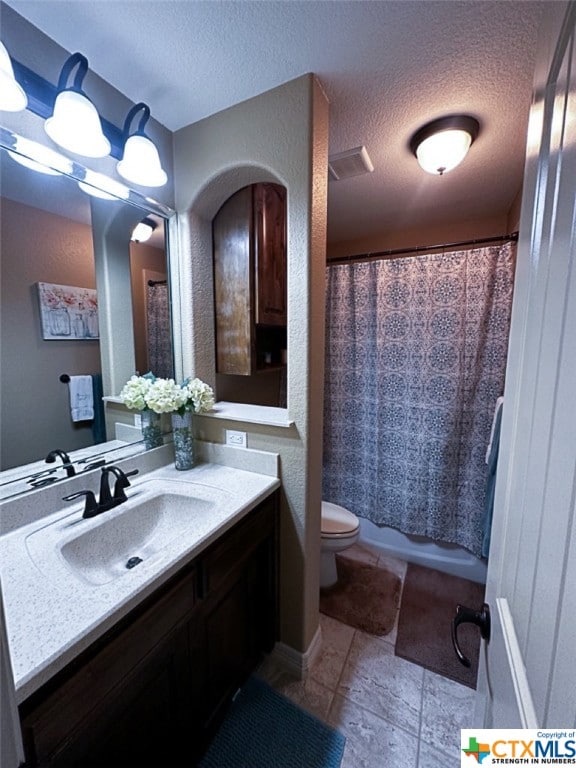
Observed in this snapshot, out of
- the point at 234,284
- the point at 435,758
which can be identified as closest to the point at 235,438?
the point at 234,284

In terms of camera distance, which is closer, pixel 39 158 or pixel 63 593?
pixel 63 593

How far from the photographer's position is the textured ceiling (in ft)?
2.99

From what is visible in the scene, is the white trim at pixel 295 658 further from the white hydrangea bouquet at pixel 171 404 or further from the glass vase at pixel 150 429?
the glass vase at pixel 150 429

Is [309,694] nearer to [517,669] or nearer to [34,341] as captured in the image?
[517,669]

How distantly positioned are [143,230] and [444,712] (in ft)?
7.91

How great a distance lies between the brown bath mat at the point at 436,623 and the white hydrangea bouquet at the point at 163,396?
1554 mm

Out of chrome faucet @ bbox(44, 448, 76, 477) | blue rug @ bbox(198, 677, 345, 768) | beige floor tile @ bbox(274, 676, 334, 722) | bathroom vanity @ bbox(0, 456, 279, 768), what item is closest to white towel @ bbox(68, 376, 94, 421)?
chrome faucet @ bbox(44, 448, 76, 477)

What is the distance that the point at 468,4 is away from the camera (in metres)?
0.89

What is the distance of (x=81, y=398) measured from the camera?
1171 mm

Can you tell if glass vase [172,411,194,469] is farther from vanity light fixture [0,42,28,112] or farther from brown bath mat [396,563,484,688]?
brown bath mat [396,563,484,688]

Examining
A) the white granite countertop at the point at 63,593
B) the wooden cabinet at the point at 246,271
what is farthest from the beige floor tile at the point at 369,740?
the wooden cabinet at the point at 246,271

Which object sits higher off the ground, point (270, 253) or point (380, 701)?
point (270, 253)

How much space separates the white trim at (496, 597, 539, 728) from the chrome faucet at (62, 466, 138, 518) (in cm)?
114

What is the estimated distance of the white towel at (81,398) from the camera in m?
1.15
